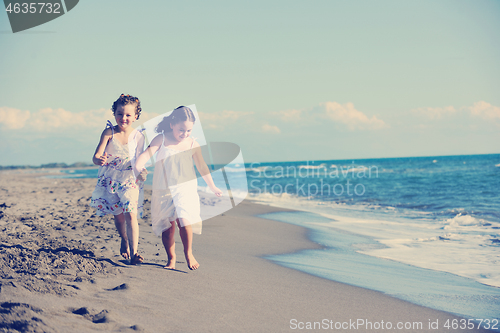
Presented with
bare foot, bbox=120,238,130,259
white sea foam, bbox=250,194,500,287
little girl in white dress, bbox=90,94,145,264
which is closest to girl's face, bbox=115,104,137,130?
little girl in white dress, bbox=90,94,145,264

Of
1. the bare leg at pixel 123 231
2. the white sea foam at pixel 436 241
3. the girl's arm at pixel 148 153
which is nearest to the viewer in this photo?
the girl's arm at pixel 148 153

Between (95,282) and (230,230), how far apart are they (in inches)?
140

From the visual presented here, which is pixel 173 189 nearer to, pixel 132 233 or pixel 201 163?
pixel 201 163

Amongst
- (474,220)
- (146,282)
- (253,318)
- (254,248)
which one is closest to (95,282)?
(146,282)

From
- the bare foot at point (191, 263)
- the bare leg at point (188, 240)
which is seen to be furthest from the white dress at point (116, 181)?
the bare foot at point (191, 263)

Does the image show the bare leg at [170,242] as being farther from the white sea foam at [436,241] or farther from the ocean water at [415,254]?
the white sea foam at [436,241]

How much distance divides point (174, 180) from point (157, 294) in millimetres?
990

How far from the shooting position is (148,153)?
10.5 ft

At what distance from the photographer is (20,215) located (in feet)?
18.6

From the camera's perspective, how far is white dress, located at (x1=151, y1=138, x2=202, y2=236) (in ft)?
10.5

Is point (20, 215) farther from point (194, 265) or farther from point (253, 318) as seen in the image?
point (253, 318)

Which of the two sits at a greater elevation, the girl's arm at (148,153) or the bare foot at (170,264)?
the girl's arm at (148,153)

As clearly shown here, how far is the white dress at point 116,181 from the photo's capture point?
129 inches

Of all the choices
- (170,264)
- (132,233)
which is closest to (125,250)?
(132,233)
